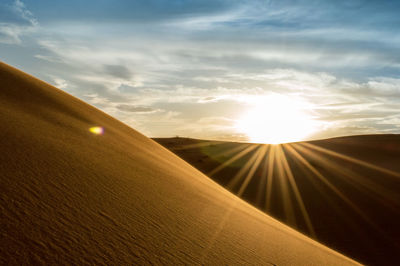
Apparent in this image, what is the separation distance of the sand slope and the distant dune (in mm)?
7758

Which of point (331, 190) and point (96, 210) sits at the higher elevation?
point (96, 210)

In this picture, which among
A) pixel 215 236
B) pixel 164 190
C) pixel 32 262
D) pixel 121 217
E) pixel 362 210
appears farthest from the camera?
pixel 362 210

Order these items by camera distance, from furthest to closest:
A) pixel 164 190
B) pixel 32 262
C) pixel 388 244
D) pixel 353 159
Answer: pixel 353 159 → pixel 388 244 → pixel 164 190 → pixel 32 262

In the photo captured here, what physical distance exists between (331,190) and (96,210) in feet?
50.3

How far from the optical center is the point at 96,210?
106 inches

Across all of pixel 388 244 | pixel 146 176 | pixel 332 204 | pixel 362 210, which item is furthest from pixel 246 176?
pixel 146 176

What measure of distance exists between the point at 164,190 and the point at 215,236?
1.22 metres

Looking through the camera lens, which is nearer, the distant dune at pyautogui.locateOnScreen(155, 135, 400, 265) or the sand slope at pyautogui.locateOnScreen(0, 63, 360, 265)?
the sand slope at pyautogui.locateOnScreen(0, 63, 360, 265)

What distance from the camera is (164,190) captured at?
4.32 metres

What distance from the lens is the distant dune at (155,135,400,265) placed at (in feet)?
35.8

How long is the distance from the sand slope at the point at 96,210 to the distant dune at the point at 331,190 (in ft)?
25.5

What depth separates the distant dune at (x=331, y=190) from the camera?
35.8ft

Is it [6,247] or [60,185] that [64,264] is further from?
[60,185]

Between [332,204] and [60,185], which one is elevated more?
[60,185]
